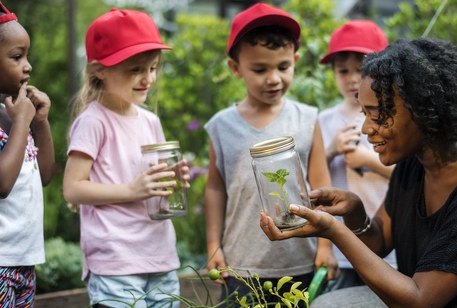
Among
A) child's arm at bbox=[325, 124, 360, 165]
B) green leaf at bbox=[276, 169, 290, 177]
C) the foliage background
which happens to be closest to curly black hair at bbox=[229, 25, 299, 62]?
child's arm at bbox=[325, 124, 360, 165]

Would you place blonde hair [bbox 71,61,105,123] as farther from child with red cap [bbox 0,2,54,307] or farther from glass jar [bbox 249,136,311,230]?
glass jar [bbox 249,136,311,230]

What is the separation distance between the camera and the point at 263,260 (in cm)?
249

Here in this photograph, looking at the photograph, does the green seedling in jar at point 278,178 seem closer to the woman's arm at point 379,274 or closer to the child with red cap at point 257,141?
the woman's arm at point 379,274

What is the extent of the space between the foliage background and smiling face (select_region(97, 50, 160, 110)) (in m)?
1.29

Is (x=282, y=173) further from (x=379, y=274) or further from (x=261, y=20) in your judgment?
(x=261, y=20)

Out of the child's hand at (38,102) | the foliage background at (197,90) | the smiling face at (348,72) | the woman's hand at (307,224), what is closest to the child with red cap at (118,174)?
the child's hand at (38,102)

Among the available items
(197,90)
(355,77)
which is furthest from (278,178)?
(197,90)

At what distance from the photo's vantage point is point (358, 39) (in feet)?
9.96

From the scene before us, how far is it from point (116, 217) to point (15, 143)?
24.9 inches

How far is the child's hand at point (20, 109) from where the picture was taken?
1.92 metres

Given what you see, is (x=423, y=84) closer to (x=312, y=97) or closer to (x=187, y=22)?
(x=312, y=97)

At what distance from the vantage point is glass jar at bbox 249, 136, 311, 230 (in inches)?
71.8

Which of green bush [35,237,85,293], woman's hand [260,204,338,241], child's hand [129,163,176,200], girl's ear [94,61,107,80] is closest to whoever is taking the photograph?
woman's hand [260,204,338,241]

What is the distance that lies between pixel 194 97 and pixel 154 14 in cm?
252
